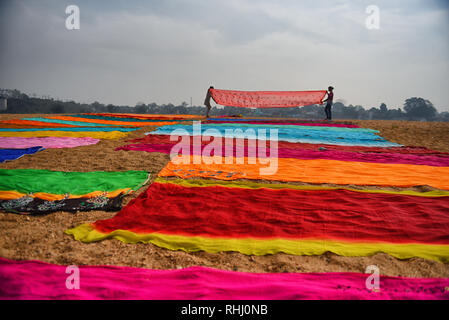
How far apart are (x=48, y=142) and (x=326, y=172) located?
22.0ft

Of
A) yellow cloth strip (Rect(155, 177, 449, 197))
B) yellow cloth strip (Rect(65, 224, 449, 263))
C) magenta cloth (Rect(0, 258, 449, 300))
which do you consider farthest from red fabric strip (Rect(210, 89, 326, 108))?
magenta cloth (Rect(0, 258, 449, 300))

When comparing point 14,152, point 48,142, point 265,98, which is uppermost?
point 265,98

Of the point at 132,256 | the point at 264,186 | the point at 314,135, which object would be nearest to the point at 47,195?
the point at 132,256

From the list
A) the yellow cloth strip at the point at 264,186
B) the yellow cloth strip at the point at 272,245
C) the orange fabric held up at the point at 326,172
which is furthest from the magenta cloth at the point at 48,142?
the yellow cloth strip at the point at 272,245

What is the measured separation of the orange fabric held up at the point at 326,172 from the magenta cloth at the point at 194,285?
8.61ft

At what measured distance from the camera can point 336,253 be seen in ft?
8.25

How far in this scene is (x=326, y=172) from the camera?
508 cm

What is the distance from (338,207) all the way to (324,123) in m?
10.5

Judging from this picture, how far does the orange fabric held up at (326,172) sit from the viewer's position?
4.61 metres

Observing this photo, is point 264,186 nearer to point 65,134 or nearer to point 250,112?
point 65,134

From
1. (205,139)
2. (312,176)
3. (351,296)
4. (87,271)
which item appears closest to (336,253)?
(351,296)

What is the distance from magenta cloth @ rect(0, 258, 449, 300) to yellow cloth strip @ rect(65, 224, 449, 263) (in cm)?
42

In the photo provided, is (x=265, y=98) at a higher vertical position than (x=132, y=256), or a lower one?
higher

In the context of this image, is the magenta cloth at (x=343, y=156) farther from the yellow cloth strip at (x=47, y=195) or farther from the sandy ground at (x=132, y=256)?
the sandy ground at (x=132, y=256)
